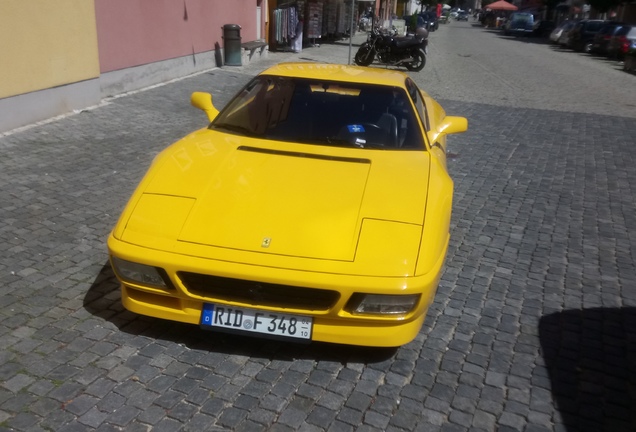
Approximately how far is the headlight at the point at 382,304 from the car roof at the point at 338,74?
7.01 feet

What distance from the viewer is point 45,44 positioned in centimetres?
892

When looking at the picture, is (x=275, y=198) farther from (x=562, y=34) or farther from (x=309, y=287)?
(x=562, y=34)

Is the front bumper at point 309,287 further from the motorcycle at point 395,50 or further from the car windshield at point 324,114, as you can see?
the motorcycle at point 395,50

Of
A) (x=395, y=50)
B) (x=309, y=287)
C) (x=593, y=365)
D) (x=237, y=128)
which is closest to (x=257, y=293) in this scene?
(x=309, y=287)

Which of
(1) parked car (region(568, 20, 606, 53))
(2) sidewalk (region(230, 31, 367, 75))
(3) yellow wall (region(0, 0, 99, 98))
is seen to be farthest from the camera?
(1) parked car (region(568, 20, 606, 53))

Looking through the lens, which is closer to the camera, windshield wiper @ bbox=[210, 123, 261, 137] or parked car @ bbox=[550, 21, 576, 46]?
windshield wiper @ bbox=[210, 123, 261, 137]

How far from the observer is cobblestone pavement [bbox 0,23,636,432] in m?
3.09

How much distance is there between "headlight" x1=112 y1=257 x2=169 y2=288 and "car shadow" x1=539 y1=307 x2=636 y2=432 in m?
Result: 2.18

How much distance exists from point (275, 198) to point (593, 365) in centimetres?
207

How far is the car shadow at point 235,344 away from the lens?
3.58 m

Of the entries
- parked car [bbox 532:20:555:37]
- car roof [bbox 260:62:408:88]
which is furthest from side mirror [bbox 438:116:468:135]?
parked car [bbox 532:20:555:37]

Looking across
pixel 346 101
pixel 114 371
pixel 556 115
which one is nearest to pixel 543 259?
pixel 346 101

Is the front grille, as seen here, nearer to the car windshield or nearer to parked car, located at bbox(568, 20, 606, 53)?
the car windshield

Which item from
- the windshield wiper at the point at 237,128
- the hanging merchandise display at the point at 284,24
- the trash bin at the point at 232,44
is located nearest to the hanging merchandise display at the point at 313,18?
the hanging merchandise display at the point at 284,24
